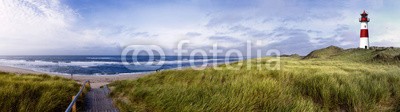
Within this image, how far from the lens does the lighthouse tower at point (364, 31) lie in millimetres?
40688

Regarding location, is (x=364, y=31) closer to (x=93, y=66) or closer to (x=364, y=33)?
(x=364, y=33)

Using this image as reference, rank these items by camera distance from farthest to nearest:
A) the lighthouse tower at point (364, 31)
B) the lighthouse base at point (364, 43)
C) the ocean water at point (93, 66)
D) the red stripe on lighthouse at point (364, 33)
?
1. the lighthouse base at point (364, 43)
2. the red stripe on lighthouse at point (364, 33)
3. the lighthouse tower at point (364, 31)
4. the ocean water at point (93, 66)

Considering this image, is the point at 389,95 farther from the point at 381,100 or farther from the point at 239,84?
the point at 239,84

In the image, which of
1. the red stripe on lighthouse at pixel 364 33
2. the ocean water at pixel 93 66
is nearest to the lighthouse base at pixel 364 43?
the red stripe on lighthouse at pixel 364 33

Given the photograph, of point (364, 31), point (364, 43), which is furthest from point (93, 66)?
point (364, 43)

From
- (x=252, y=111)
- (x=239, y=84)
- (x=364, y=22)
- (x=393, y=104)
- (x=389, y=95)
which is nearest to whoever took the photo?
(x=252, y=111)

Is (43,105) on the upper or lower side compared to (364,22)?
lower

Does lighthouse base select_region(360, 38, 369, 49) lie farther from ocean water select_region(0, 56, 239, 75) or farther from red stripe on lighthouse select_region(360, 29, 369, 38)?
ocean water select_region(0, 56, 239, 75)

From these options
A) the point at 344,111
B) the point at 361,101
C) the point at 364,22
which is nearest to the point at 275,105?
the point at 344,111

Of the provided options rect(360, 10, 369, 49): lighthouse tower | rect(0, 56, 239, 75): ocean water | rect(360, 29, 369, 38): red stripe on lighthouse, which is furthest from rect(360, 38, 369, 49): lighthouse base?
rect(0, 56, 239, 75): ocean water

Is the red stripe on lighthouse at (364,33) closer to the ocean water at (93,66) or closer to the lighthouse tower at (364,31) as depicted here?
the lighthouse tower at (364,31)

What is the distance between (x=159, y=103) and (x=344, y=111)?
3736mm

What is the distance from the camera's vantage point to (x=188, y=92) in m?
6.55

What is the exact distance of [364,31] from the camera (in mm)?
41000
